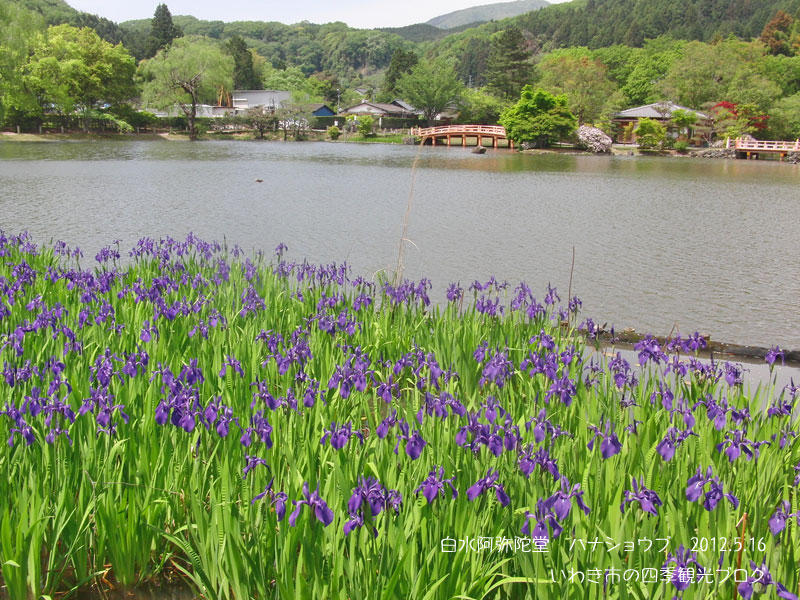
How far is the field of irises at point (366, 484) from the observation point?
6.89ft

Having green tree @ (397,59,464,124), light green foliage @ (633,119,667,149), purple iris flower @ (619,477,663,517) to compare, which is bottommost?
purple iris flower @ (619,477,663,517)

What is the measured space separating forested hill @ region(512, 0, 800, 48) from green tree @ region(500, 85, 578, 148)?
6517cm

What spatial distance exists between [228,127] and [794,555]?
2563 inches

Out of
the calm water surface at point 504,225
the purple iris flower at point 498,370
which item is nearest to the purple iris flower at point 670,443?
the purple iris flower at point 498,370

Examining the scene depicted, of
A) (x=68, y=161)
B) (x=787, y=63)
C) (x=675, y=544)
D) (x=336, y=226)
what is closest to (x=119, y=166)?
(x=68, y=161)

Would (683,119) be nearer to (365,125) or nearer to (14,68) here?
(365,125)

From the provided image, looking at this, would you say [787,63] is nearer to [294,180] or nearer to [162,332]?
[294,180]

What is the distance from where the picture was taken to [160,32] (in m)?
89.2

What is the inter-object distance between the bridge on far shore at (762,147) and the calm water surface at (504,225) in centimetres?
2234

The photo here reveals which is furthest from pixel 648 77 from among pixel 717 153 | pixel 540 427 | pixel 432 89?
pixel 540 427

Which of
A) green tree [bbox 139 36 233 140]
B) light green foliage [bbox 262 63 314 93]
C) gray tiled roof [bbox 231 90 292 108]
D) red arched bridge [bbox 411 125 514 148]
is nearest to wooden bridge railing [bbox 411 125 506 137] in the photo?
red arched bridge [bbox 411 125 514 148]

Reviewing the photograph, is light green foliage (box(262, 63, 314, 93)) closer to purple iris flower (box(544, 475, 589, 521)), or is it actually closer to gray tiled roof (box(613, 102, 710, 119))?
gray tiled roof (box(613, 102, 710, 119))

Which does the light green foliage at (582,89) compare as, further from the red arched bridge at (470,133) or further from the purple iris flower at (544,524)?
the purple iris flower at (544,524)

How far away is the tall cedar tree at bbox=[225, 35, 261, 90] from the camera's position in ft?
299
